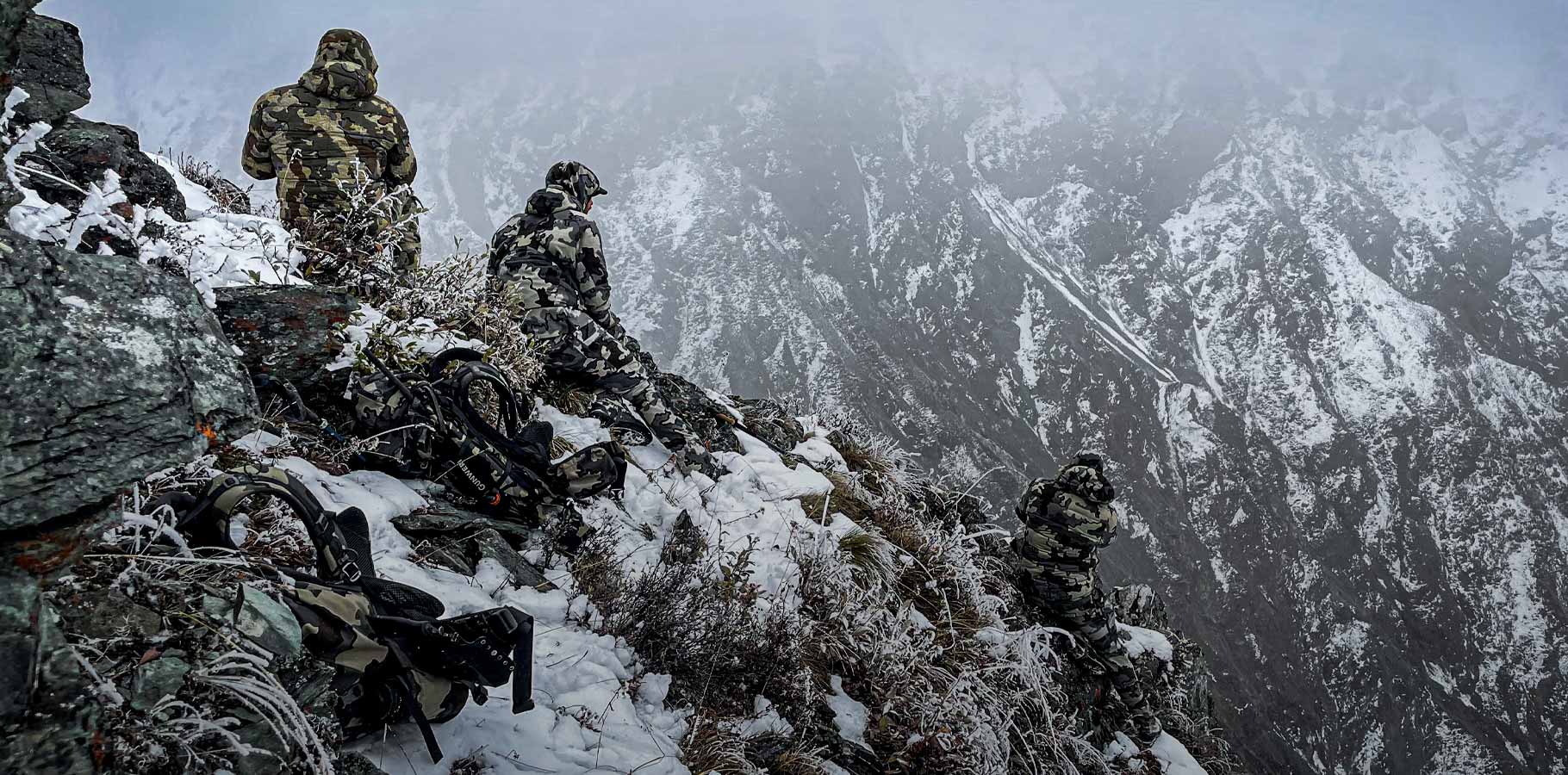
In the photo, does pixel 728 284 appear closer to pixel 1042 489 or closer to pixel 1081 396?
pixel 1081 396

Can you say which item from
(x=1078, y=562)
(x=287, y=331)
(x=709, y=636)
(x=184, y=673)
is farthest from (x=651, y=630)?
(x=1078, y=562)

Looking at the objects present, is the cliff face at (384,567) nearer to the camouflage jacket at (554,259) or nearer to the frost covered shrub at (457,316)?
Answer: the frost covered shrub at (457,316)

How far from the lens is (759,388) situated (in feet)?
445

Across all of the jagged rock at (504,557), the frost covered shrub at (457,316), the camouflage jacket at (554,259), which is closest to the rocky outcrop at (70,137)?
the frost covered shrub at (457,316)

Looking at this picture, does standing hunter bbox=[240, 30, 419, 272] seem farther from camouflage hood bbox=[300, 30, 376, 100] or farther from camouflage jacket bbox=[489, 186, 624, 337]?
camouflage jacket bbox=[489, 186, 624, 337]

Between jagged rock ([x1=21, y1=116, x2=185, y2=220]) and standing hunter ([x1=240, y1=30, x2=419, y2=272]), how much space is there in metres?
1.04

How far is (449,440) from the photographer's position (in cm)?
372

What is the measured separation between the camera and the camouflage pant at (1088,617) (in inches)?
279

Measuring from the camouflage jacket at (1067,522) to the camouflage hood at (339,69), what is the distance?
7.01 metres

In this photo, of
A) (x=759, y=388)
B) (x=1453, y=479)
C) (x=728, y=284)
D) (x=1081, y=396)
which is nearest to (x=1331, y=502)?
(x=1453, y=479)

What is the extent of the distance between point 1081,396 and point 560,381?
509 feet

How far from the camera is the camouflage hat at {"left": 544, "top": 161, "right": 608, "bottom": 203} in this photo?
6.49 m

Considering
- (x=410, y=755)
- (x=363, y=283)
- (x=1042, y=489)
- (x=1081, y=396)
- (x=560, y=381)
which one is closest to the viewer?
(x=410, y=755)

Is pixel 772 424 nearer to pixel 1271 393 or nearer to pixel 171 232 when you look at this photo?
pixel 171 232
